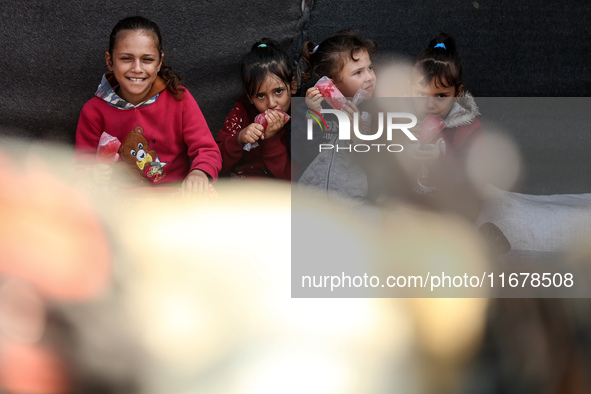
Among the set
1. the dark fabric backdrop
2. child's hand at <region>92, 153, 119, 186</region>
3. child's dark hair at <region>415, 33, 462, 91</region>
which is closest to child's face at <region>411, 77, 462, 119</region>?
child's dark hair at <region>415, 33, 462, 91</region>

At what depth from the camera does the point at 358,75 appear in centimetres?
131

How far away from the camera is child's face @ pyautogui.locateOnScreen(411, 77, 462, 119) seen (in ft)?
4.08

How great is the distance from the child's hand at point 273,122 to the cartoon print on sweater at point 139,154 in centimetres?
25

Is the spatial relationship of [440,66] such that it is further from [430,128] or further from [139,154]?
[139,154]

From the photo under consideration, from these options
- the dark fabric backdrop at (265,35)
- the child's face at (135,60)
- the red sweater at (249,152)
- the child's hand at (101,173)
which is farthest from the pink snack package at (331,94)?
the child's hand at (101,173)

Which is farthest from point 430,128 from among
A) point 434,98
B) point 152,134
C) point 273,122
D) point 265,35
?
point 152,134

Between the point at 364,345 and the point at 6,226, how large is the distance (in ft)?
2.38

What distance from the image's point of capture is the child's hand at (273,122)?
4.22 feet

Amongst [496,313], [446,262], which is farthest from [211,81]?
[496,313]

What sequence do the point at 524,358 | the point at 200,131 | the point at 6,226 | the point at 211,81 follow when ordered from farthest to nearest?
the point at 211,81 → the point at 200,131 → the point at 6,226 → the point at 524,358

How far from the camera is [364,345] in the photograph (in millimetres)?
1034

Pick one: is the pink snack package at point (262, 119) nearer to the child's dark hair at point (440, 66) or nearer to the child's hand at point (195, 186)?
the child's hand at point (195, 186)

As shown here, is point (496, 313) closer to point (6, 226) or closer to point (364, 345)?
point (364, 345)

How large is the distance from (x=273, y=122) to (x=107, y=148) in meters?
0.36
